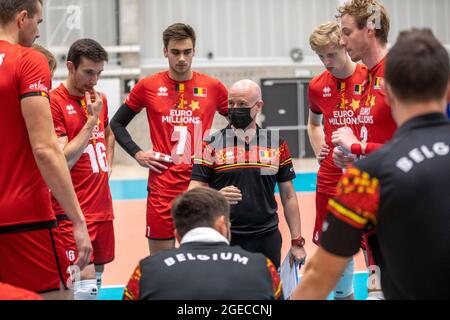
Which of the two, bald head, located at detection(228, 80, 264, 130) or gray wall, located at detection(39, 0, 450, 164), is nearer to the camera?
bald head, located at detection(228, 80, 264, 130)

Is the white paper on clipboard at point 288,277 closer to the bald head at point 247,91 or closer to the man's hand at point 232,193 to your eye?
the man's hand at point 232,193

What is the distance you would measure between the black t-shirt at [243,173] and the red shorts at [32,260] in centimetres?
132

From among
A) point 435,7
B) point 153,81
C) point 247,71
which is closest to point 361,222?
point 153,81

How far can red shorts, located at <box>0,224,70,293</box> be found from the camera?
3.45 meters

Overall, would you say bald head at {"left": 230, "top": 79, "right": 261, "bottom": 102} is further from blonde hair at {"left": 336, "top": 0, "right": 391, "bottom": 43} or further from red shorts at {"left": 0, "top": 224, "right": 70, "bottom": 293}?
red shorts at {"left": 0, "top": 224, "right": 70, "bottom": 293}

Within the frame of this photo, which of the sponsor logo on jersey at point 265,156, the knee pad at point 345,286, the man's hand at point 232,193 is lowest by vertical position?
the knee pad at point 345,286

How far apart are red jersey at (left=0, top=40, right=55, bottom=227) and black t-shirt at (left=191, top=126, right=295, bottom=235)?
134cm

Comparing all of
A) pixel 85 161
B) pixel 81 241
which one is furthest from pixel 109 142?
pixel 81 241

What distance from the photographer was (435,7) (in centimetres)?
2133

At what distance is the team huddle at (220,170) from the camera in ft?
6.79

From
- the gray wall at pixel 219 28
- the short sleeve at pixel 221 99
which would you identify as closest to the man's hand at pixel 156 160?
the short sleeve at pixel 221 99

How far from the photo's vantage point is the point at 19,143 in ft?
11.5

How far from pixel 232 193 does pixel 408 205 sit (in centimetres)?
247

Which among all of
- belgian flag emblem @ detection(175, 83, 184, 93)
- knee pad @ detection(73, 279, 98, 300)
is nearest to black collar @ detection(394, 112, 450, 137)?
knee pad @ detection(73, 279, 98, 300)
